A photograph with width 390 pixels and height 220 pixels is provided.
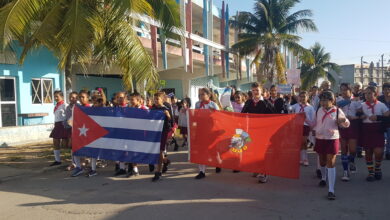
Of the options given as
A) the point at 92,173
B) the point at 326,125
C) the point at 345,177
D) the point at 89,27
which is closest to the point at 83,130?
the point at 92,173

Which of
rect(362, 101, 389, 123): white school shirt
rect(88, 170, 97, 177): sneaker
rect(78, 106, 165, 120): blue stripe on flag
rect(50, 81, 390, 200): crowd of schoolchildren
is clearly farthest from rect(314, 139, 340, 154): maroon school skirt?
rect(88, 170, 97, 177): sneaker

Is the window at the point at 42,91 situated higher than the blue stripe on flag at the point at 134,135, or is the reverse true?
the window at the point at 42,91

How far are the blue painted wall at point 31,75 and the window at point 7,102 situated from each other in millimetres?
183

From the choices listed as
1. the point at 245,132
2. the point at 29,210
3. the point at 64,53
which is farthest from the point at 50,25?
the point at 245,132

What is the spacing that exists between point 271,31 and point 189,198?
23772 millimetres

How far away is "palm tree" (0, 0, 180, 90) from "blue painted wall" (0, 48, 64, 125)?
14.7 ft

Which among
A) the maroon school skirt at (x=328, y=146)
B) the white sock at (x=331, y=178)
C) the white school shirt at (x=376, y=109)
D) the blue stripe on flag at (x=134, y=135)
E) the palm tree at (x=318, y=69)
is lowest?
the white sock at (x=331, y=178)

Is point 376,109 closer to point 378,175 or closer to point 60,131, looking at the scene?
point 378,175

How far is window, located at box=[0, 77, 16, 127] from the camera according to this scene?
1324 cm

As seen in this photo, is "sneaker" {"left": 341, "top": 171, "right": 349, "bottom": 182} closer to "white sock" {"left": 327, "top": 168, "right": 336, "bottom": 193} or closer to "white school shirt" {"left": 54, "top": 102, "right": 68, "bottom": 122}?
"white sock" {"left": 327, "top": 168, "right": 336, "bottom": 193}

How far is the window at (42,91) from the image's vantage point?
1455 centimetres

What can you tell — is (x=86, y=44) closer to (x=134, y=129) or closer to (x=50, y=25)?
(x=50, y=25)

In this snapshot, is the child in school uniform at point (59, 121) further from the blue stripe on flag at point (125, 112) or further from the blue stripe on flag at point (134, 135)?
the blue stripe on flag at point (134, 135)

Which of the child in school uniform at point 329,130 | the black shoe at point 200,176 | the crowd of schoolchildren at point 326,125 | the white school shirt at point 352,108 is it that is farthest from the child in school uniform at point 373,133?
the black shoe at point 200,176
